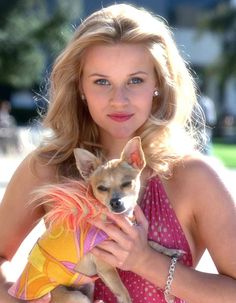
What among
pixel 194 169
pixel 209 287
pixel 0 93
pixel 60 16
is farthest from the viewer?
pixel 0 93

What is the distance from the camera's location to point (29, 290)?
2.81 metres

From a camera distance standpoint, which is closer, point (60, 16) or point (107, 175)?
point (107, 175)

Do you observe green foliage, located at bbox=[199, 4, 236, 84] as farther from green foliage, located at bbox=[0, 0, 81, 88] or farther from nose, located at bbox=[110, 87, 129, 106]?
nose, located at bbox=[110, 87, 129, 106]

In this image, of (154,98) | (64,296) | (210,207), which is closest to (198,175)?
(210,207)

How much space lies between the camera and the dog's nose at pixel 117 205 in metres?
2.74

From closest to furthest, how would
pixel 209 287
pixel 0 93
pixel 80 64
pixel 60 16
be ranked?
pixel 209 287 < pixel 80 64 < pixel 60 16 < pixel 0 93

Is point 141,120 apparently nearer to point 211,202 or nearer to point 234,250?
point 211,202

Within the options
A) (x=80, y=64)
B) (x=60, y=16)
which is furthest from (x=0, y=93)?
(x=80, y=64)

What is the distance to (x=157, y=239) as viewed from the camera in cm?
280

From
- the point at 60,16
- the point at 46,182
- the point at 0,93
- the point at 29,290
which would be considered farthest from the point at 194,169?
the point at 0,93

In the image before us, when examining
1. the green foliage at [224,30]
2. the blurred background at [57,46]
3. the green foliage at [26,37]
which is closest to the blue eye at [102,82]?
the blurred background at [57,46]

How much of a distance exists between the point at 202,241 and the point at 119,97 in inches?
26.6

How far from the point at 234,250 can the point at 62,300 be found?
710 mm

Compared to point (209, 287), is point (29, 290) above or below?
below
